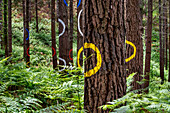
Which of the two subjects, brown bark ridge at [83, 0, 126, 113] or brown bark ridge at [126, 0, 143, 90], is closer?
brown bark ridge at [83, 0, 126, 113]

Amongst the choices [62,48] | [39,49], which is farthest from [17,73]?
[39,49]

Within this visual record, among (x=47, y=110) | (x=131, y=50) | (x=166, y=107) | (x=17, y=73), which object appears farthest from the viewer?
(x=17, y=73)

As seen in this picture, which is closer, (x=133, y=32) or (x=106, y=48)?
(x=106, y=48)

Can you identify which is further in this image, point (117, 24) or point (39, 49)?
point (39, 49)

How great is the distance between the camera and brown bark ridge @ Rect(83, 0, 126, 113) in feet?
7.71

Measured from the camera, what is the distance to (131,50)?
4289 millimetres

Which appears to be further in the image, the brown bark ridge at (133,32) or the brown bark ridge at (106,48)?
the brown bark ridge at (133,32)

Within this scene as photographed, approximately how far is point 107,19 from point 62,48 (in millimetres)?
4668

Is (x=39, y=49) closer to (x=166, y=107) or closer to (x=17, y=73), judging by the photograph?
(x=17, y=73)

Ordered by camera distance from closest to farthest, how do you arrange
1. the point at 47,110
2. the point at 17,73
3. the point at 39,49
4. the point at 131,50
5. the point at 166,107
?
the point at 166,107, the point at 47,110, the point at 131,50, the point at 17,73, the point at 39,49

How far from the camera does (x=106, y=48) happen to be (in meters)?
Answer: 2.35

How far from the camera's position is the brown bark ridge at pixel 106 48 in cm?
235

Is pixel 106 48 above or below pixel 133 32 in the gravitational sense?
below

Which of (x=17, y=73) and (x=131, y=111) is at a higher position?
(x=131, y=111)
